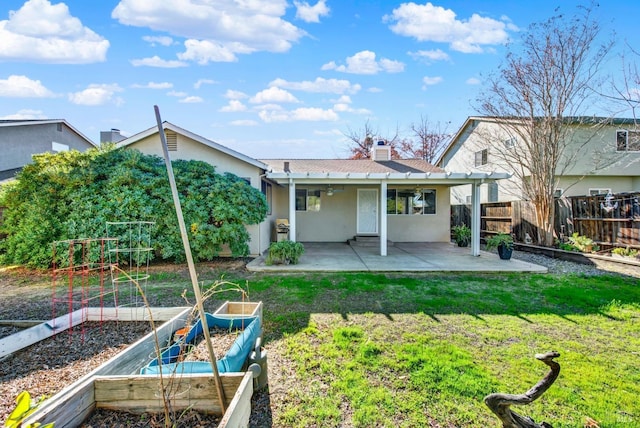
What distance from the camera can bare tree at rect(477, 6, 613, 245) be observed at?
33.9ft

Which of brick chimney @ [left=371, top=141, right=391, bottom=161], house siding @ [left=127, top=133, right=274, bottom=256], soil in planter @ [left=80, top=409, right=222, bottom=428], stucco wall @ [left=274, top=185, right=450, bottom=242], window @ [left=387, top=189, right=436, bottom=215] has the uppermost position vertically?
brick chimney @ [left=371, top=141, right=391, bottom=161]

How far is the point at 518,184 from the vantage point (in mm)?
13734

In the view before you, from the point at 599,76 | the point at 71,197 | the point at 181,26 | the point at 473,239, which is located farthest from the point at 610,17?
the point at 71,197

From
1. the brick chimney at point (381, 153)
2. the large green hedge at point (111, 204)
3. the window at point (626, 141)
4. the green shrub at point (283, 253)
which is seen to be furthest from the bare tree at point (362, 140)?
the green shrub at point (283, 253)

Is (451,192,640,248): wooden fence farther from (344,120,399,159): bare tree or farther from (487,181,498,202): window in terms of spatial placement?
(344,120,399,159): bare tree

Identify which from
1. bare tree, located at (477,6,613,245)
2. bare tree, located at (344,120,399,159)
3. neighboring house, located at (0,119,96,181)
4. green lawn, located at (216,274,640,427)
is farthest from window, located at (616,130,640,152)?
neighboring house, located at (0,119,96,181)

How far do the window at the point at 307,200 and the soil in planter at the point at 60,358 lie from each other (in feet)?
31.2

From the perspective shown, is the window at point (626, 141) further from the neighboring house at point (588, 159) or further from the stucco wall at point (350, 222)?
the stucco wall at point (350, 222)

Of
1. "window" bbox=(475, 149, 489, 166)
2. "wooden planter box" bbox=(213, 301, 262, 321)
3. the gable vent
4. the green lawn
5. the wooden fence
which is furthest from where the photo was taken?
"window" bbox=(475, 149, 489, 166)

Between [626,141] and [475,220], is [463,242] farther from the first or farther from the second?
[626,141]

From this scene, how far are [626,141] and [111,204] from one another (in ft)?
66.6

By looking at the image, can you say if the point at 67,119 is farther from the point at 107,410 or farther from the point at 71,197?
the point at 107,410

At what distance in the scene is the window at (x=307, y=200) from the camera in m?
13.5

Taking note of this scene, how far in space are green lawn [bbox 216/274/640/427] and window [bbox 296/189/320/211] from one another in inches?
278
